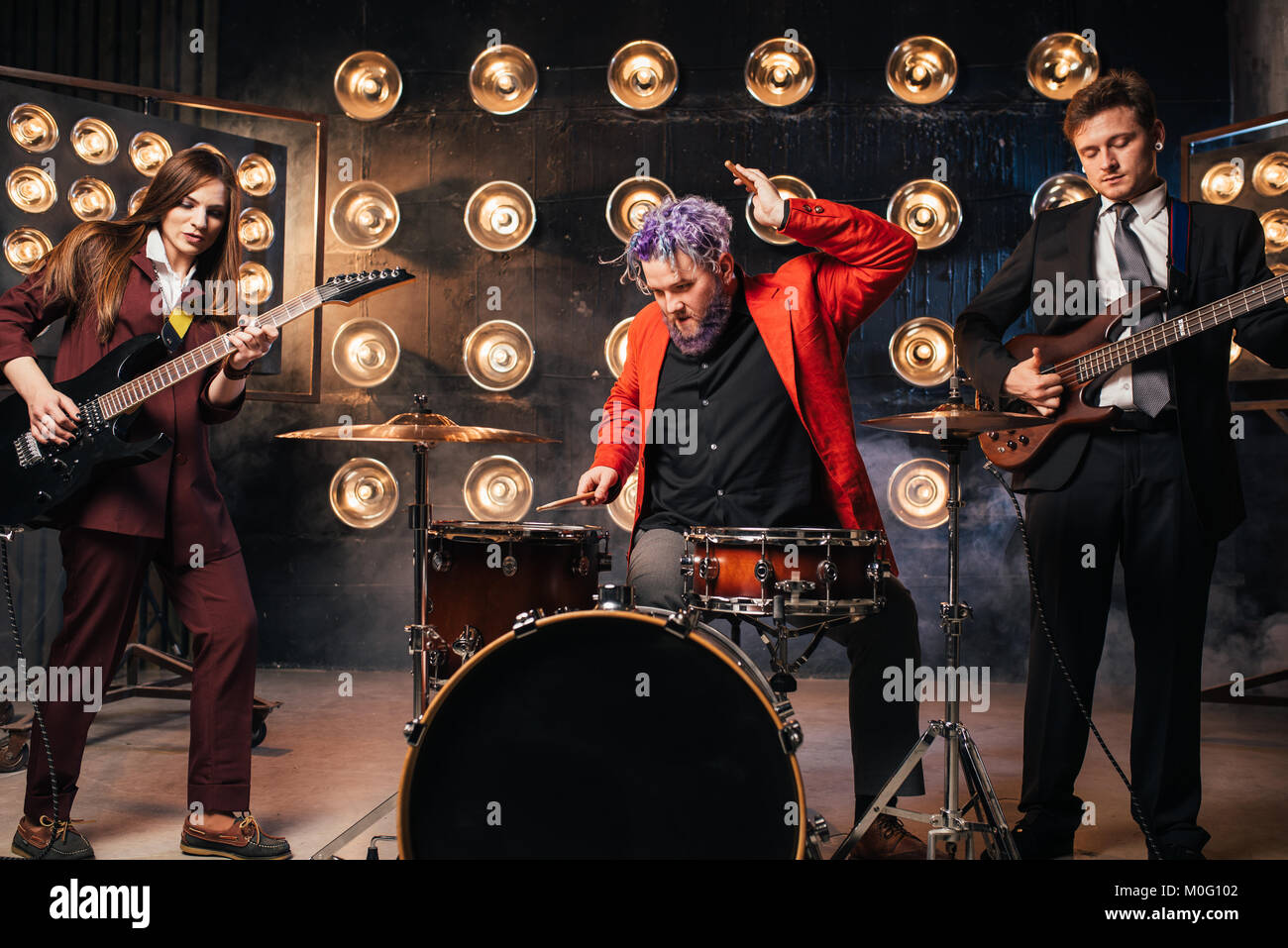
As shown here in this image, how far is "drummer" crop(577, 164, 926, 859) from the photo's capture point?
2650 mm

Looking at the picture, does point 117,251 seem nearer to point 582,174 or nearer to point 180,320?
point 180,320

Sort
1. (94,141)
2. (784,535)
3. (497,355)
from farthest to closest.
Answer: (497,355), (94,141), (784,535)

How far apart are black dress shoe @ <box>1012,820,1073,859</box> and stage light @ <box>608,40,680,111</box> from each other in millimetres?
4414

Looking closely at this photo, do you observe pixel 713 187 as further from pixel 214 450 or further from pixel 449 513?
pixel 214 450

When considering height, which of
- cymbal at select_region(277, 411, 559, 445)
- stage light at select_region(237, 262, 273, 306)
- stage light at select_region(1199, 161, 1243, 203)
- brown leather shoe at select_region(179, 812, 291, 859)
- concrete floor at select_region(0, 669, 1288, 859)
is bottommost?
concrete floor at select_region(0, 669, 1288, 859)

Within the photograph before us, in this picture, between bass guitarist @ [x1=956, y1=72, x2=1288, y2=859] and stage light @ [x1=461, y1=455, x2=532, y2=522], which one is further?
stage light @ [x1=461, y1=455, x2=532, y2=522]

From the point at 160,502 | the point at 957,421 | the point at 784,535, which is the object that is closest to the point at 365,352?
the point at 160,502

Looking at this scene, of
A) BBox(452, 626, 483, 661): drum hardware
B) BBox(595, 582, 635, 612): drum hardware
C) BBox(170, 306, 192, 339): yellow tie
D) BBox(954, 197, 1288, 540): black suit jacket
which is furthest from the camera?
BBox(452, 626, 483, 661): drum hardware

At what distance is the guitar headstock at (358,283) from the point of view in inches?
108

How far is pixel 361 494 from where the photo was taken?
558 centimetres

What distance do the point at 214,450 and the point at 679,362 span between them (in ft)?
12.8

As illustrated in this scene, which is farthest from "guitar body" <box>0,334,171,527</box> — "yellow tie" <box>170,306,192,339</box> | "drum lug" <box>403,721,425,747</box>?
"drum lug" <box>403,721,425,747</box>

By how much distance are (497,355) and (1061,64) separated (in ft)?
11.7

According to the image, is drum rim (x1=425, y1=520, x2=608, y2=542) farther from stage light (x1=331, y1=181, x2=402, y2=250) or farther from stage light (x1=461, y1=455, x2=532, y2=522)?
stage light (x1=331, y1=181, x2=402, y2=250)
